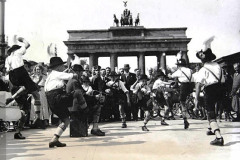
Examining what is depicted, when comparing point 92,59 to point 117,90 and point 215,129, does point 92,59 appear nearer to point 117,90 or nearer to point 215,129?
point 117,90

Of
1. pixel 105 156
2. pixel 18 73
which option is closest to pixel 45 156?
pixel 105 156

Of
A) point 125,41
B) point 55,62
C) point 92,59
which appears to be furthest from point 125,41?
point 55,62

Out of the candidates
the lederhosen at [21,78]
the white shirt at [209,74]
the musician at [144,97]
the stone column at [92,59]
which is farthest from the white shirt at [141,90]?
the stone column at [92,59]

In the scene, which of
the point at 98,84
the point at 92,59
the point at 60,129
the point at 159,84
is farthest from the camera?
the point at 92,59

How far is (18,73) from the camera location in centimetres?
748

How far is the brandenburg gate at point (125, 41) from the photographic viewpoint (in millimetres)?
49656

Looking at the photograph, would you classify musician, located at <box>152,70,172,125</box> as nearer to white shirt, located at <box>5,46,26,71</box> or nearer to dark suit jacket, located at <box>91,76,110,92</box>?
dark suit jacket, located at <box>91,76,110,92</box>

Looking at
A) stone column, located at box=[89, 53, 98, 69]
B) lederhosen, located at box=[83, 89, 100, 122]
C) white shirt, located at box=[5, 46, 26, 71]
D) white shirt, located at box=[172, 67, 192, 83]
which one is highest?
stone column, located at box=[89, 53, 98, 69]

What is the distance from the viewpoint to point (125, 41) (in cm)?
4997

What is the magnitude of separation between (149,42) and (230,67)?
113 ft

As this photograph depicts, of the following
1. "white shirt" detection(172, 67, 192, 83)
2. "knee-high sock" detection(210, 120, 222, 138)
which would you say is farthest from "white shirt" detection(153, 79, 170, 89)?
"knee-high sock" detection(210, 120, 222, 138)

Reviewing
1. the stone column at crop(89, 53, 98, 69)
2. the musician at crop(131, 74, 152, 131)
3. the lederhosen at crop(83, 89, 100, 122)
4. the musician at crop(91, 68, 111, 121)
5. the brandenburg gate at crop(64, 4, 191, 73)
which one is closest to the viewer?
the lederhosen at crop(83, 89, 100, 122)

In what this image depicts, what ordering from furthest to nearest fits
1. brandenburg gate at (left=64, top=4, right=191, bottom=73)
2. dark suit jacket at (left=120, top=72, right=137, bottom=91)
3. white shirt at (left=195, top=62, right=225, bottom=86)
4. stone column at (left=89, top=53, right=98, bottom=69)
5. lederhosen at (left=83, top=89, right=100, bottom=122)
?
1. stone column at (left=89, top=53, right=98, bottom=69)
2. brandenburg gate at (left=64, top=4, right=191, bottom=73)
3. dark suit jacket at (left=120, top=72, right=137, bottom=91)
4. lederhosen at (left=83, top=89, right=100, bottom=122)
5. white shirt at (left=195, top=62, right=225, bottom=86)

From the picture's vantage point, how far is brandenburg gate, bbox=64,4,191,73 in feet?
163
